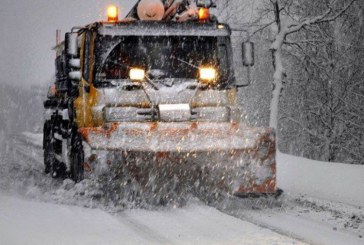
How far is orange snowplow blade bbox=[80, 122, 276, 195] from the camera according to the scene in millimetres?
7387

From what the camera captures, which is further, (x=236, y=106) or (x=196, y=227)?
(x=236, y=106)

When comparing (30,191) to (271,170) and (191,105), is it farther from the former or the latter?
(271,170)

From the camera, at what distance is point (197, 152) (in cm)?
757

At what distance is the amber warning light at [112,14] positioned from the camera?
862cm

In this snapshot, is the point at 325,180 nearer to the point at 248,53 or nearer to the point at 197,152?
the point at 248,53

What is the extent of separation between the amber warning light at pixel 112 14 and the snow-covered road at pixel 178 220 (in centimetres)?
245

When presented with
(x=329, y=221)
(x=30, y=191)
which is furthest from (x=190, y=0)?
(x=329, y=221)

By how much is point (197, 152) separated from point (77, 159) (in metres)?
1.90

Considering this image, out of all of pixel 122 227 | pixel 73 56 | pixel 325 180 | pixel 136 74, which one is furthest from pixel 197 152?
pixel 325 180

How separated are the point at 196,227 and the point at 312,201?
2.63 metres

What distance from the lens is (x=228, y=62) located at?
865 centimetres

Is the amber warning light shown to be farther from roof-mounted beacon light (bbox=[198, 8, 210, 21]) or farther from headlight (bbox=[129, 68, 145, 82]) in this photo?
roof-mounted beacon light (bbox=[198, 8, 210, 21])

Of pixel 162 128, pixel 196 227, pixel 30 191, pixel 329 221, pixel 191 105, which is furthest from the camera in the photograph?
pixel 30 191

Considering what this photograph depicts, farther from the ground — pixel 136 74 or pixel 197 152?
pixel 136 74
